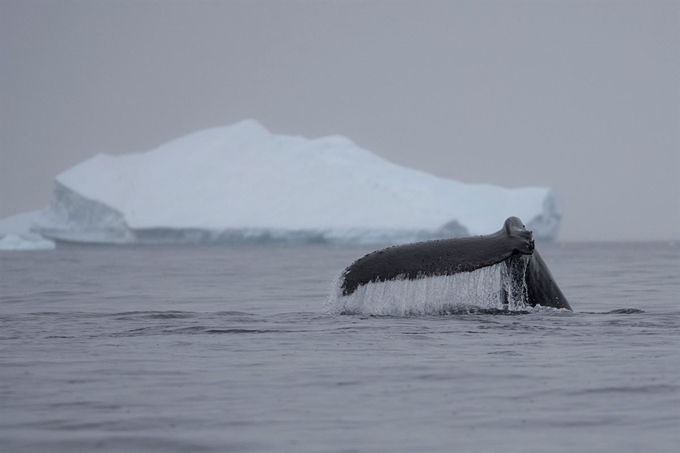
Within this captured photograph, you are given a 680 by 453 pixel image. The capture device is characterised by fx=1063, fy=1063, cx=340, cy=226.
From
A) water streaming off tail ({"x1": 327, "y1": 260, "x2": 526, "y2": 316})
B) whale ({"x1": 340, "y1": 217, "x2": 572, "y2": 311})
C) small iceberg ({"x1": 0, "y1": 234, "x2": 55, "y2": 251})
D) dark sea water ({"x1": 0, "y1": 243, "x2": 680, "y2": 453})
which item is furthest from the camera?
small iceberg ({"x1": 0, "y1": 234, "x2": 55, "y2": 251})

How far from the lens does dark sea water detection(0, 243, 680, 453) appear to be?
14.3 feet

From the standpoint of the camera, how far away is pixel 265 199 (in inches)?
2355

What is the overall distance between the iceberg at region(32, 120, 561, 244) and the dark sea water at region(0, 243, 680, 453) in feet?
150

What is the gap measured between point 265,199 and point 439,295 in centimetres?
5038

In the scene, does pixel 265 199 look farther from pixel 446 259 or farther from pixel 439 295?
pixel 446 259

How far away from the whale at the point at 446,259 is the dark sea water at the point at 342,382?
470 millimetres

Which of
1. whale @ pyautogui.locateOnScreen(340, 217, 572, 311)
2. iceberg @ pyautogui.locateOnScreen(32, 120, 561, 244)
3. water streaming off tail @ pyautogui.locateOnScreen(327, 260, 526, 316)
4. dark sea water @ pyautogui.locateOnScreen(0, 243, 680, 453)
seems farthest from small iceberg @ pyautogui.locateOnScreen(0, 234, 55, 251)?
whale @ pyautogui.locateOnScreen(340, 217, 572, 311)

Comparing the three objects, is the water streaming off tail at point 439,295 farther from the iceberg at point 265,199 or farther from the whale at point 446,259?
the iceberg at point 265,199

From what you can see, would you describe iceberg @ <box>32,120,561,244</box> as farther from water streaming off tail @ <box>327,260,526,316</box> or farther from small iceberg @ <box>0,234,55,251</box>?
water streaming off tail @ <box>327,260,526,316</box>

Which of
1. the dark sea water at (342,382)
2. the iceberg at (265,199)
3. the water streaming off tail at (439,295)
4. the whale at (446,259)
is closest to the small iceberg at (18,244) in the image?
the iceberg at (265,199)

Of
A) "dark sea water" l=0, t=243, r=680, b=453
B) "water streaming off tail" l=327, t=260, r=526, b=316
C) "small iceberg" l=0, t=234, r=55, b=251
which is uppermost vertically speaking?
"small iceberg" l=0, t=234, r=55, b=251

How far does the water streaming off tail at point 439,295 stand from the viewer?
7348 millimetres

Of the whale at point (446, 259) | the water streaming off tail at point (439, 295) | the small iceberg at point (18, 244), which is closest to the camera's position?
the whale at point (446, 259)

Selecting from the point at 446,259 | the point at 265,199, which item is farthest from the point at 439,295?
the point at 265,199
